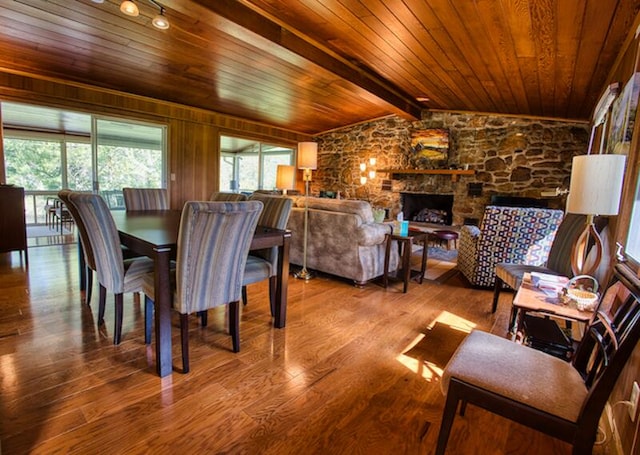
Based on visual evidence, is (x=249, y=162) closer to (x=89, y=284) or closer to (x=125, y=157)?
(x=125, y=157)

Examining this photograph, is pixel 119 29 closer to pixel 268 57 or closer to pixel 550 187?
pixel 268 57

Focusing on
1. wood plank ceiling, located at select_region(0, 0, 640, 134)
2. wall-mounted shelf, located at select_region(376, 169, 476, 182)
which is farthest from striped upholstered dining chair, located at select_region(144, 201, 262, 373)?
wall-mounted shelf, located at select_region(376, 169, 476, 182)

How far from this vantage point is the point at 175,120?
5.89 m

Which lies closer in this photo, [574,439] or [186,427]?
[574,439]

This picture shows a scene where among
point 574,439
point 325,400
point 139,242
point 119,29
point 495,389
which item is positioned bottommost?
point 325,400

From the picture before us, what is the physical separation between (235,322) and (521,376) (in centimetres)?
163

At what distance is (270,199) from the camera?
9.93 ft

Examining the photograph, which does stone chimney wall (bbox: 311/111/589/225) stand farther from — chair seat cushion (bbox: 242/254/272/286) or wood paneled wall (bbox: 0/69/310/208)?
chair seat cushion (bbox: 242/254/272/286)

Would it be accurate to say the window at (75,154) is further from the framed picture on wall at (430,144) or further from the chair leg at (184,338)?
the framed picture on wall at (430,144)

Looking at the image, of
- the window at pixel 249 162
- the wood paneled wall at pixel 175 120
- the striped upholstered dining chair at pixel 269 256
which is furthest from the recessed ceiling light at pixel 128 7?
the window at pixel 249 162

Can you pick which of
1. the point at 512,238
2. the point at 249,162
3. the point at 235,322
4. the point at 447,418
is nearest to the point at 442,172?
the point at 512,238

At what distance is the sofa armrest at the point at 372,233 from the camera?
3.57m

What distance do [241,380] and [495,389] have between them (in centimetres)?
135

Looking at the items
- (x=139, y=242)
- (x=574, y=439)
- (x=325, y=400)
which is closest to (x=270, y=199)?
(x=139, y=242)
